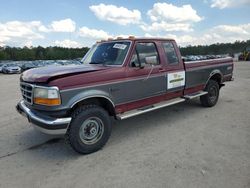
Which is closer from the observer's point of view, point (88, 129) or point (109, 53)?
point (88, 129)

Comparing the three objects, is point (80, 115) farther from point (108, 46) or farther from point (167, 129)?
point (167, 129)

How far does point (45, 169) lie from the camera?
3531 mm

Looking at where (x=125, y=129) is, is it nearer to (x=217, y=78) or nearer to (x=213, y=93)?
(x=213, y=93)

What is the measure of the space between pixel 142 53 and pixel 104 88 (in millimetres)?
1278

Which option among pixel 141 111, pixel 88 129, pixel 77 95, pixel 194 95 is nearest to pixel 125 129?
pixel 141 111

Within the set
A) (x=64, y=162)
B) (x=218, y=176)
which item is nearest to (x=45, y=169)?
(x=64, y=162)

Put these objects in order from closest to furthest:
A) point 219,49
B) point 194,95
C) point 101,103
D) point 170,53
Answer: point 101,103 → point 170,53 → point 194,95 → point 219,49

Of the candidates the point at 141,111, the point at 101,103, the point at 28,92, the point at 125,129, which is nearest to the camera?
the point at 28,92

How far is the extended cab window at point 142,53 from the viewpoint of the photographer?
4.55 metres

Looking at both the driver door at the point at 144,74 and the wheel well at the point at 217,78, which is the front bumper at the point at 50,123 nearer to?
the driver door at the point at 144,74

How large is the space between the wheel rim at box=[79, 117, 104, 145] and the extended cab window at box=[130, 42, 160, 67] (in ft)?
4.49

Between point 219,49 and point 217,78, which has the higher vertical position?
point 219,49

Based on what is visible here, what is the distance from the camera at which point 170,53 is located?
542cm

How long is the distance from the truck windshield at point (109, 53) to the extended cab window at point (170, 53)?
45.5 inches
